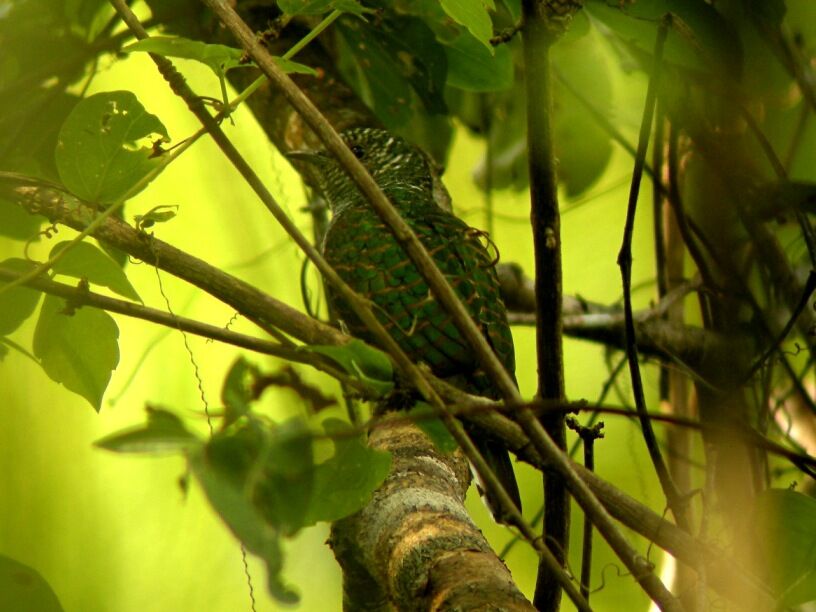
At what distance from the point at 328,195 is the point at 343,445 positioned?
5.49 feet

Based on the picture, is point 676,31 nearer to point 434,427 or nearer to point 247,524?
point 434,427

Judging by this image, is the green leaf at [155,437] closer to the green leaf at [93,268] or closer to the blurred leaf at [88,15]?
the green leaf at [93,268]

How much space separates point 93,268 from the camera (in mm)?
1227

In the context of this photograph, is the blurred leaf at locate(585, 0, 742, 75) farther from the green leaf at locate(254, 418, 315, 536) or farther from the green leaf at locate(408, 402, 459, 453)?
the green leaf at locate(254, 418, 315, 536)

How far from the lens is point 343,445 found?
3.18 ft

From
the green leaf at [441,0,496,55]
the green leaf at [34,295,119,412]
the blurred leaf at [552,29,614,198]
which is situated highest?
the blurred leaf at [552,29,614,198]

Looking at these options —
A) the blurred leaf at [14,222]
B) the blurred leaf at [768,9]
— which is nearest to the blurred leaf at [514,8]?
the blurred leaf at [768,9]

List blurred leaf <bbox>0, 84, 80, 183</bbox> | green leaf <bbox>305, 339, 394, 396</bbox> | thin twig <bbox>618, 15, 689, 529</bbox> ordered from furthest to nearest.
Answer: blurred leaf <bbox>0, 84, 80, 183</bbox> < thin twig <bbox>618, 15, 689, 529</bbox> < green leaf <bbox>305, 339, 394, 396</bbox>

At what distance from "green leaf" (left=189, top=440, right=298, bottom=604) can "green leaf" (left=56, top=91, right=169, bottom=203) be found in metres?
0.67

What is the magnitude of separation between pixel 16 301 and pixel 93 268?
15 centimetres

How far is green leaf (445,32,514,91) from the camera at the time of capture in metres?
2.07

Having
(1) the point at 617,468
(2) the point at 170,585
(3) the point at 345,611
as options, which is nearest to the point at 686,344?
(1) the point at 617,468

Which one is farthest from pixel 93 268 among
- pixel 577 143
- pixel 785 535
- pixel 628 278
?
pixel 577 143

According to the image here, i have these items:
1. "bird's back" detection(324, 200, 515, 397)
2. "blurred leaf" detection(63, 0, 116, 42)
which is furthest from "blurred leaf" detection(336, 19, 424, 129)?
"blurred leaf" detection(63, 0, 116, 42)
